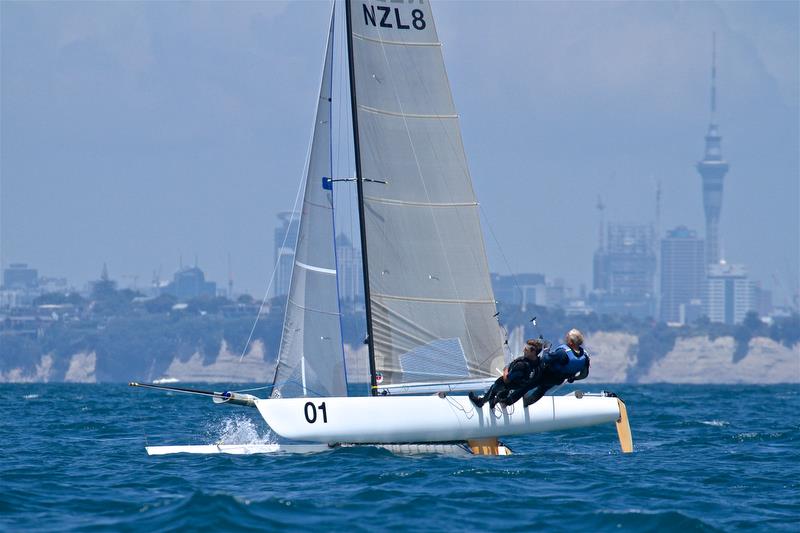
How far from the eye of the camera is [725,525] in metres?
15.2

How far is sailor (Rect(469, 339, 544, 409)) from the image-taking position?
20.6m

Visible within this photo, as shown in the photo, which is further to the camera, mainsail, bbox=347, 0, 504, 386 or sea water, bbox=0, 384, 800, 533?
mainsail, bbox=347, 0, 504, 386

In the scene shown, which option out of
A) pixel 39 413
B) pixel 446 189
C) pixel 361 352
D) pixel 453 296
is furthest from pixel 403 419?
pixel 361 352

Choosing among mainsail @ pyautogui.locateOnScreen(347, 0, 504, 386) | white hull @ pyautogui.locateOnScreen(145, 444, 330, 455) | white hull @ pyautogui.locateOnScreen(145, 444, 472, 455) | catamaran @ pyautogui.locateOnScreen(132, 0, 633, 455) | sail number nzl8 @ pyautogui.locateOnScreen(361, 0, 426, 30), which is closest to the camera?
white hull @ pyautogui.locateOnScreen(145, 444, 472, 455)

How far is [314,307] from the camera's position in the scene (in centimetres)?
2136

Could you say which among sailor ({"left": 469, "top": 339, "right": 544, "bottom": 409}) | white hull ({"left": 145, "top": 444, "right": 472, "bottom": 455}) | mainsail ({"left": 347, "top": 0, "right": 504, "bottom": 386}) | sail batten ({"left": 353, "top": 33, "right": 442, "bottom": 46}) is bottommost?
white hull ({"left": 145, "top": 444, "right": 472, "bottom": 455})

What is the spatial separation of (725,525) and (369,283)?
7.50 m

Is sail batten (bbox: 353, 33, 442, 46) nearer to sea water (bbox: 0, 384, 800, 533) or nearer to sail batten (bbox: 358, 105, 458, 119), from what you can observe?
sail batten (bbox: 358, 105, 458, 119)

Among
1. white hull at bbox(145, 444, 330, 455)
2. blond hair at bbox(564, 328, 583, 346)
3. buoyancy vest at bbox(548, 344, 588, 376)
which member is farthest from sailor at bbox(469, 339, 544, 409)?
white hull at bbox(145, 444, 330, 455)

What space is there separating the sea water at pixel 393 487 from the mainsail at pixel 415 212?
5.86 ft

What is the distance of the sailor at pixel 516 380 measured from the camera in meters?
20.6

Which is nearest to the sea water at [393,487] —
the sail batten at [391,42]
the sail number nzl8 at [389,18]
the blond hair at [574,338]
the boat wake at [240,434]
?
the boat wake at [240,434]

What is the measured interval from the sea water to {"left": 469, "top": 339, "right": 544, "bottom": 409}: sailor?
0.88 m

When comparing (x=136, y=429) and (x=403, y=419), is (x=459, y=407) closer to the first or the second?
(x=403, y=419)
